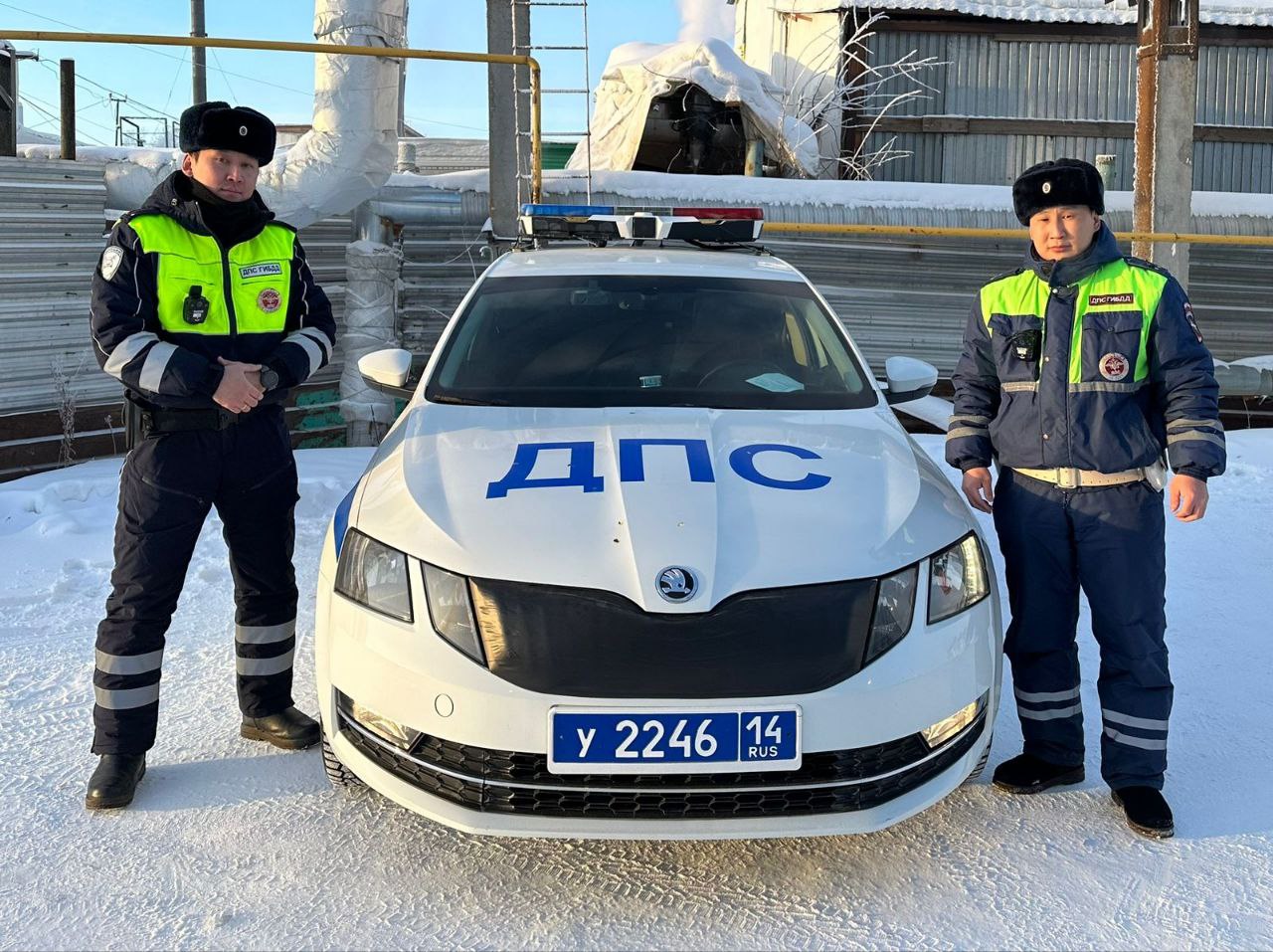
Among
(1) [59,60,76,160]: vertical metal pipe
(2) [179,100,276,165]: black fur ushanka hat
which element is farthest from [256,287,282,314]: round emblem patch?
(1) [59,60,76,160]: vertical metal pipe

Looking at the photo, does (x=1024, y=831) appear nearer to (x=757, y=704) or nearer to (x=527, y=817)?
(x=757, y=704)

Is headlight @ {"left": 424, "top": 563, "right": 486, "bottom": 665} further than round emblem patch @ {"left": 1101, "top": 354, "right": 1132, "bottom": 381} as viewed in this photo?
No

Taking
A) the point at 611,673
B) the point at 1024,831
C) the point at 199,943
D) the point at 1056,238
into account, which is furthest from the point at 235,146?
the point at 1024,831

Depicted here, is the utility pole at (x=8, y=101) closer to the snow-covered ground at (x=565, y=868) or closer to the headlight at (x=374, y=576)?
the snow-covered ground at (x=565, y=868)

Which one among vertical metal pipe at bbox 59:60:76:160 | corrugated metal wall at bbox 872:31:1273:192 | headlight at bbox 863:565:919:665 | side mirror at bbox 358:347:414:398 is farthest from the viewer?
corrugated metal wall at bbox 872:31:1273:192

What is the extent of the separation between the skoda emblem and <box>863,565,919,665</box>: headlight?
36 cm

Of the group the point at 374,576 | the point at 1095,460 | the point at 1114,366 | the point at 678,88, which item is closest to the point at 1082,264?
the point at 1114,366

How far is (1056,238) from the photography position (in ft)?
8.73

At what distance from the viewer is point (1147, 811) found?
8.34 feet

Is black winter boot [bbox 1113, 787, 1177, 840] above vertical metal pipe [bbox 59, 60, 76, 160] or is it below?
below

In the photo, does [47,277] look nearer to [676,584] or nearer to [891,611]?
[676,584]

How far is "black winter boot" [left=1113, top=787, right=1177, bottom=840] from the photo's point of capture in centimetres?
250

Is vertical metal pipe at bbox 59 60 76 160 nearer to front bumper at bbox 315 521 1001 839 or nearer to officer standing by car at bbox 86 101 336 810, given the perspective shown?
officer standing by car at bbox 86 101 336 810

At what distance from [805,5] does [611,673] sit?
15.1m
